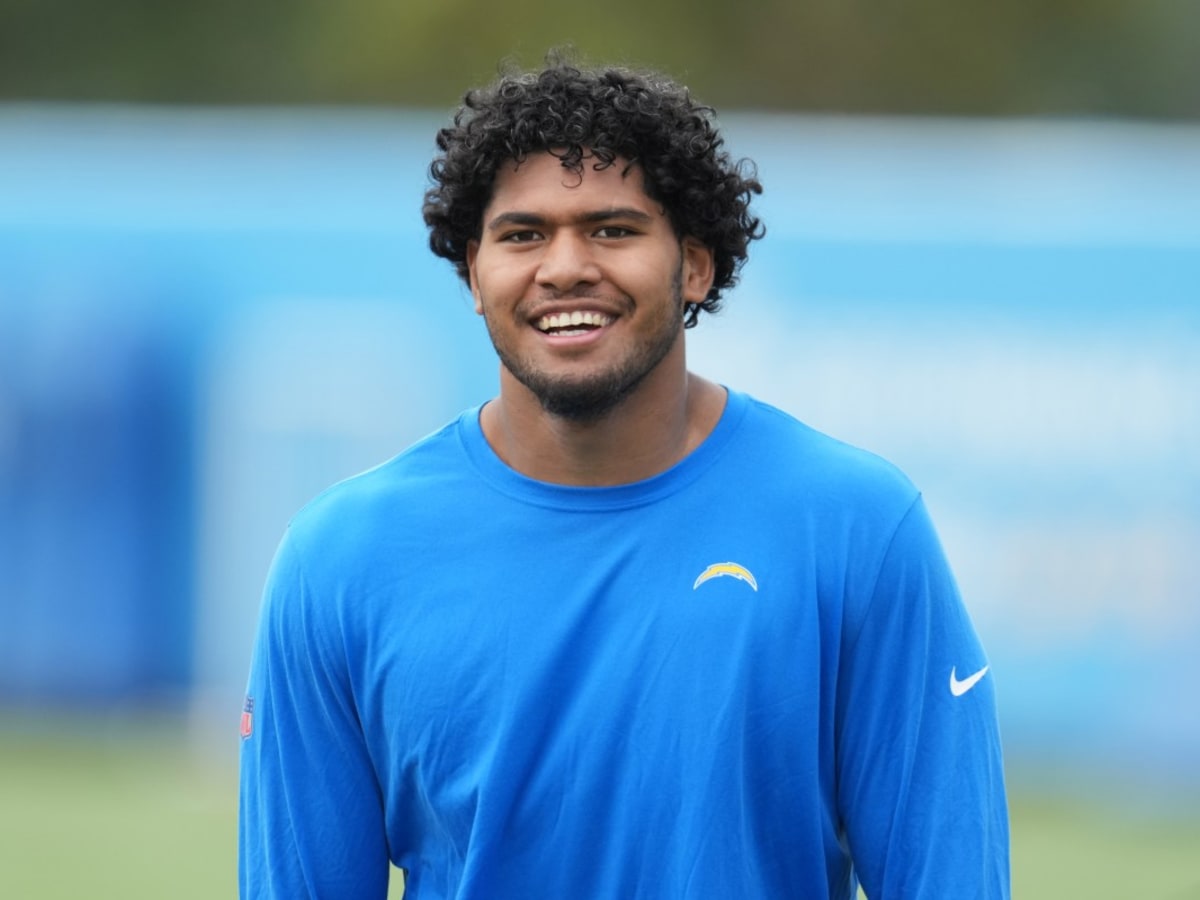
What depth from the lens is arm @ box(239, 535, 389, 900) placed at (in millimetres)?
3133

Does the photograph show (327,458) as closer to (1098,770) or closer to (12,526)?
(12,526)

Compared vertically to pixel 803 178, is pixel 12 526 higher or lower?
lower

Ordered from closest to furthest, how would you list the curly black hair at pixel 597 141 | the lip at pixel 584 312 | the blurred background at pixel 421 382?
1. the lip at pixel 584 312
2. the curly black hair at pixel 597 141
3. the blurred background at pixel 421 382

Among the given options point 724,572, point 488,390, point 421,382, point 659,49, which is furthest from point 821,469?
point 659,49

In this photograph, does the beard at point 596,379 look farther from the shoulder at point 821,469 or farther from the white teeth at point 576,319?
the shoulder at point 821,469

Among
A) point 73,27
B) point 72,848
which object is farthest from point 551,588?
point 73,27

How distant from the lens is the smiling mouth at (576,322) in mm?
3049

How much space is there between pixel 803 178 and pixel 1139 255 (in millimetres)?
1717

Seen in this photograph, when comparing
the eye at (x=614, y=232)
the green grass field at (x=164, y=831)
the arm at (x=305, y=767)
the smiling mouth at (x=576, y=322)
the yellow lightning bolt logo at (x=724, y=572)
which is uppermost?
the eye at (x=614, y=232)

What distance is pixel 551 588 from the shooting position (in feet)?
9.94

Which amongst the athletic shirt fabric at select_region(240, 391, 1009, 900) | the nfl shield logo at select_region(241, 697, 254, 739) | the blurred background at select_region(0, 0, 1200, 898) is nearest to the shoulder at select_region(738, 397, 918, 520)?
the athletic shirt fabric at select_region(240, 391, 1009, 900)

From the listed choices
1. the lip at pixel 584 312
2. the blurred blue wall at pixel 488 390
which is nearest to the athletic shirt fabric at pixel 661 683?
the lip at pixel 584 312

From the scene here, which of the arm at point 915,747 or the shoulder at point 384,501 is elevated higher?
the shoulder at point 384,501

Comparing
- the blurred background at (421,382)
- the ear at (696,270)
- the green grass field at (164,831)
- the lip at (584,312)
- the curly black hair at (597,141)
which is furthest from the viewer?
the blurred background at (421,382)
